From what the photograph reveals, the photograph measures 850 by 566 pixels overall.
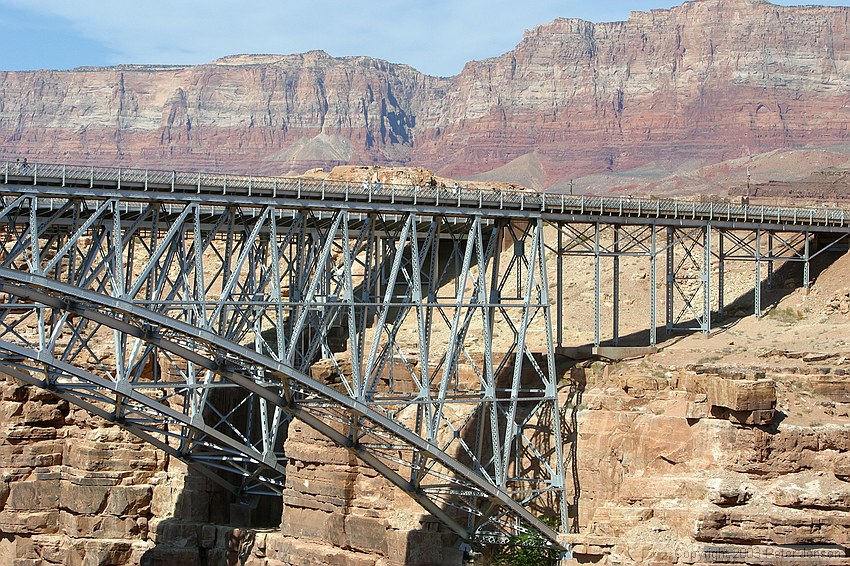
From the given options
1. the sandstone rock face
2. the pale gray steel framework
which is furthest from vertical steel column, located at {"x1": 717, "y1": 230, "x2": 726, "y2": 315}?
the sandstone rock face

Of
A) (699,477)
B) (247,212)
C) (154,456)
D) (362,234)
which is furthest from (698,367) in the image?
(154,456)

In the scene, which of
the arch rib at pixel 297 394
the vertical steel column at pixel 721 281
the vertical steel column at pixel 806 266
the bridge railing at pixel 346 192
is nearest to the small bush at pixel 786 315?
the vertical steel column at pixel 806 266

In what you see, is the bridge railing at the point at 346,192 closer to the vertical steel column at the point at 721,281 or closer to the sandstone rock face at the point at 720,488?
the vertical steel column at the point at 721,281

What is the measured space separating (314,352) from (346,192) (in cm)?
568

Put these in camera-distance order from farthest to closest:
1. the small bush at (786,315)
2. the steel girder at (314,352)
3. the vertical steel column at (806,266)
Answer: the vertical steel column at (806,266) < the small bush at (786,315) < the steel girder at (314,352)

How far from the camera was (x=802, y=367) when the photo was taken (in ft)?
198

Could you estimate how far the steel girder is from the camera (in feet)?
177

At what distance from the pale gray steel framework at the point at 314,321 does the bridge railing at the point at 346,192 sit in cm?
8

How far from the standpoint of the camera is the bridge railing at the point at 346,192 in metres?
55.4

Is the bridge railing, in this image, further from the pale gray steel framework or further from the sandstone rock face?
the sandstone rock face

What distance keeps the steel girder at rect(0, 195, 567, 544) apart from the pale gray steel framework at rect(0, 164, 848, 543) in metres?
0.09

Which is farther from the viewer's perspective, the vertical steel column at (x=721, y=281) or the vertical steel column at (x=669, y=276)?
the vertical steel column at (x=721, y=281)

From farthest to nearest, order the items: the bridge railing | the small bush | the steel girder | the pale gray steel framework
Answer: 1. the small bush
2. the bridge railing
3. the pale gray steel framework
4. the steel girder

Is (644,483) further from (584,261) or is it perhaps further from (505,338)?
(584,261)
